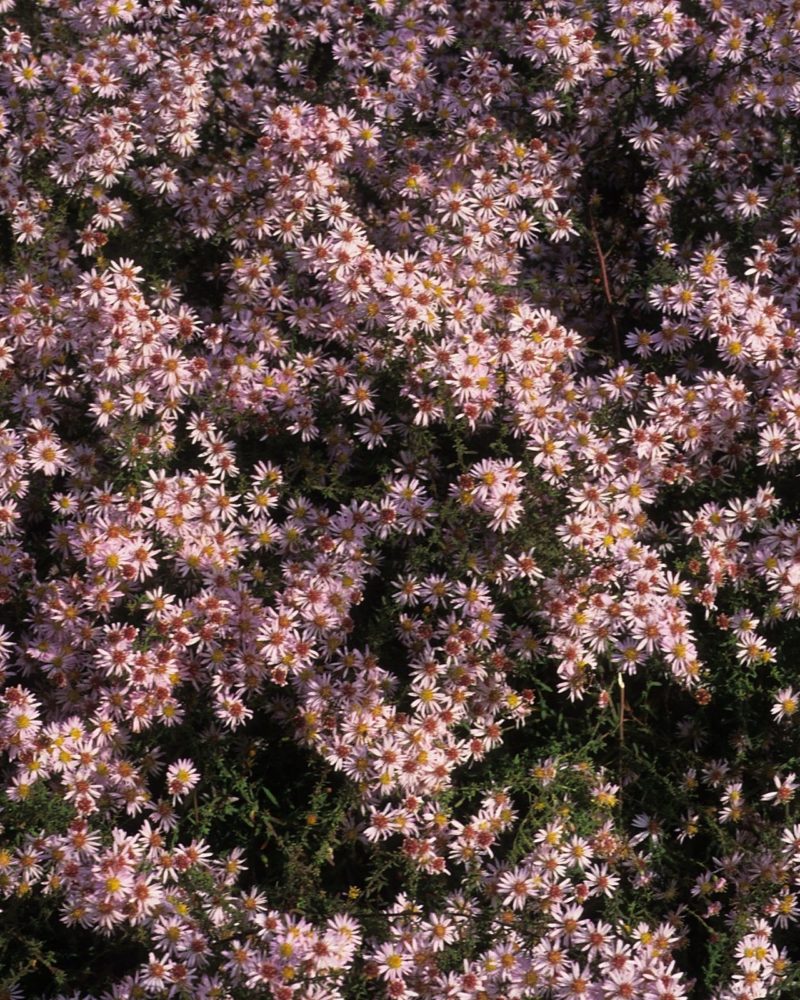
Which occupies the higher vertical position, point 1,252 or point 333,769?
point 1,252

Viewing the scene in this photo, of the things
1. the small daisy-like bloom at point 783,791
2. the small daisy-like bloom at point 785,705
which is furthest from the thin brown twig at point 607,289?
the small daisy-like bloom at point 783,791

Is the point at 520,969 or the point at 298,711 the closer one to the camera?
the point at 520,969

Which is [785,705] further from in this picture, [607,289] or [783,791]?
[607,289]

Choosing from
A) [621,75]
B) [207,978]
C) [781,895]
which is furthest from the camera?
[621,75]

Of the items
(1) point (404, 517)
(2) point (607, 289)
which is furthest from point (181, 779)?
(2) point (607, 289)

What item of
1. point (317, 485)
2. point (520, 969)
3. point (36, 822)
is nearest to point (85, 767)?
point (36, 822)

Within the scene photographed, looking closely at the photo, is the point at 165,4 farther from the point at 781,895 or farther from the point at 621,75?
the point at 781,895

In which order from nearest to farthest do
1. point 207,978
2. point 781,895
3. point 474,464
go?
point 207,978, point 781,895, point 474,464
